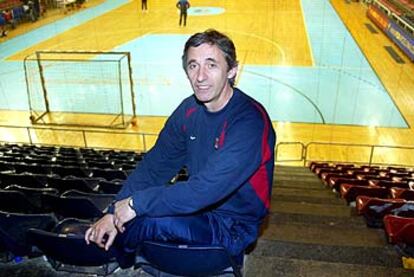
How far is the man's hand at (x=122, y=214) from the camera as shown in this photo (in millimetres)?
2219

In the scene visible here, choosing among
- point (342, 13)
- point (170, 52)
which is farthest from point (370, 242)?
point (342, 13)

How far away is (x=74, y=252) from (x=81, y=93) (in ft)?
45.8

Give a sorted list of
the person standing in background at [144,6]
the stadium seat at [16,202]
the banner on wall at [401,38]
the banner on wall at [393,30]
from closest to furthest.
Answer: the stadium seat at [16,202] → the banner on wall at [401,38] → the banner on wall at [393,30] → the person standing in background at [144,6]

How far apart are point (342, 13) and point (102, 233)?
2809 centimetres

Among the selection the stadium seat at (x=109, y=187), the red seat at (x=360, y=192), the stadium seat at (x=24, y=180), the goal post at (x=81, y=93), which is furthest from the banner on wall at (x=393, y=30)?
the stadium seat at (x=24, y=180)

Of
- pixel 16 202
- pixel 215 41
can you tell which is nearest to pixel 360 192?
pixel 215 41

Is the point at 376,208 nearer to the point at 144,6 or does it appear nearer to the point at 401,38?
the point at 401,38

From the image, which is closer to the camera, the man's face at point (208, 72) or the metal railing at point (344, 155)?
the man's face at point (208, 72)

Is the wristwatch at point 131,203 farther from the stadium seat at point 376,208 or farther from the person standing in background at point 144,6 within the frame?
the person standing in background at point 144,6

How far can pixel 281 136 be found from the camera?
12.1 metres

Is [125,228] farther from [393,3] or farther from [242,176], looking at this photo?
[393,3]

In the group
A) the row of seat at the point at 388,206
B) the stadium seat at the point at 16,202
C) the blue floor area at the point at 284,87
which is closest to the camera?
the row of seat at the point at 388,206

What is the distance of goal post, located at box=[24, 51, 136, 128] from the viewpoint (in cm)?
1370

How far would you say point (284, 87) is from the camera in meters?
15.7
